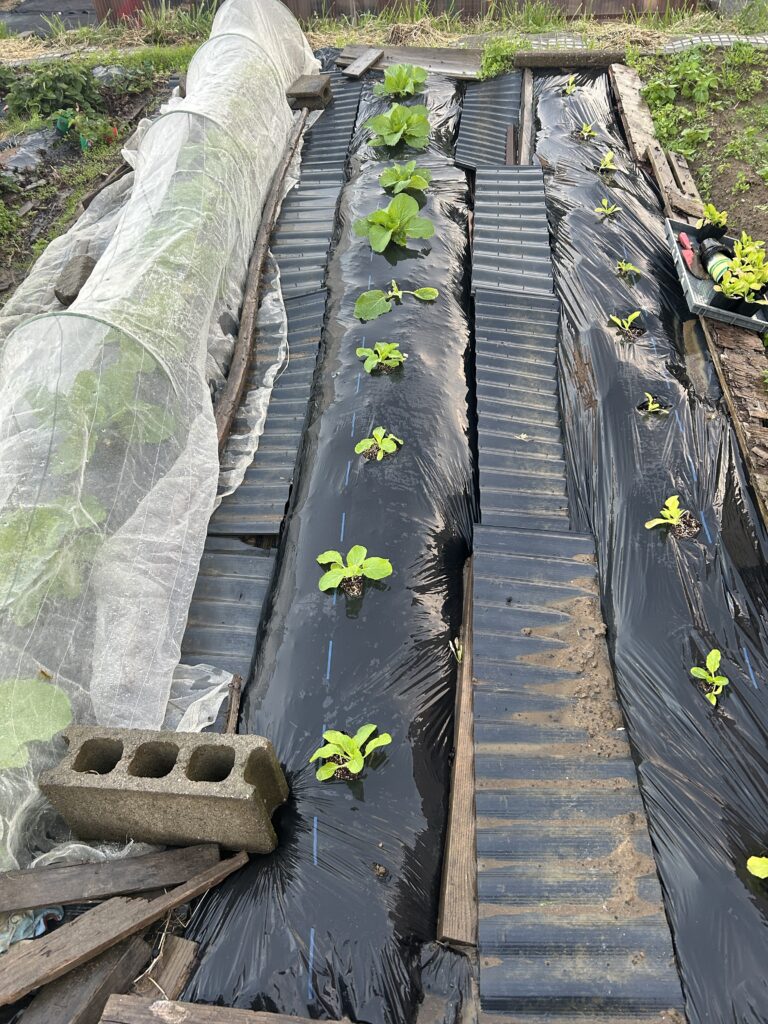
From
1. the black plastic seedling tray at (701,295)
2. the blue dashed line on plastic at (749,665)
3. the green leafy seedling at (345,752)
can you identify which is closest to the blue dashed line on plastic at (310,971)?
the green leafy seedling at (345,752)

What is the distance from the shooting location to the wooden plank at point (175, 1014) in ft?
8.52

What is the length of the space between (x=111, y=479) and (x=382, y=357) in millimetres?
2455

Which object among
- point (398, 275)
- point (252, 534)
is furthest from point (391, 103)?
point (252, 534)

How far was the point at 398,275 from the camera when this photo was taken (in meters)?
6.23

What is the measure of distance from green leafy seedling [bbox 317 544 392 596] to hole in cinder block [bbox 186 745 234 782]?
1285mm

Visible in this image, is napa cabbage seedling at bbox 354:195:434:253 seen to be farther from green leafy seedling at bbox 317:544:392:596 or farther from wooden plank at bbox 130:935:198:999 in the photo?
wooden plank at bbox 130:935:198:999

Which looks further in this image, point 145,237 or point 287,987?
point 145,237

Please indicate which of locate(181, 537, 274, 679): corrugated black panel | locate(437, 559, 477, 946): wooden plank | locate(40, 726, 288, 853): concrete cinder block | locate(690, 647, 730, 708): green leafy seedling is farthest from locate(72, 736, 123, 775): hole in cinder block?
locate(690, 647, 730, 708): green leafy seedling

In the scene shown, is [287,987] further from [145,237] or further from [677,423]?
[145,237]

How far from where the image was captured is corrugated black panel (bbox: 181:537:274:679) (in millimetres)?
4195

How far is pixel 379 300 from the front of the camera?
5891 millimetres

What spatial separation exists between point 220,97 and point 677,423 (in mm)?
6427

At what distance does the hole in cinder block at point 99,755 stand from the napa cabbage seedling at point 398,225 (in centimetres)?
519

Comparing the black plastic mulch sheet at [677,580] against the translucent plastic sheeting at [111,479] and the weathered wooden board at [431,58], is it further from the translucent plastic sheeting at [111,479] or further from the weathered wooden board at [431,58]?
the weathered wooden board at [431,58]
